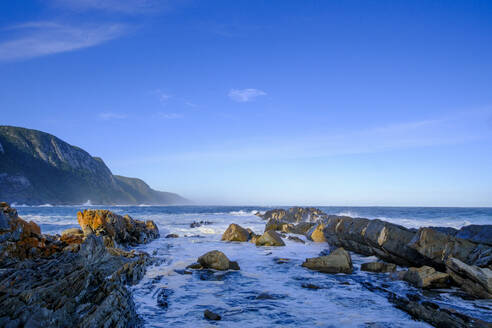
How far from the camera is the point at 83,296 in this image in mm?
4859

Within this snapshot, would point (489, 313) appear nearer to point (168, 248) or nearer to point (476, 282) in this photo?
point (476, 282)

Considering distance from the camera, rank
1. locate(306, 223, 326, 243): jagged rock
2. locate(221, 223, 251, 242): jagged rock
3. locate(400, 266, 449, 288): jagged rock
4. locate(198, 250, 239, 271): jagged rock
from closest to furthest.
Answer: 1. locate(400, 266, 449, 288): jagged rock
2. locate(198, 250, 239, 271): jagged rock
3. locate(306, 223, 326, 243): jagged rock
4. locate(221, 223, 251, 242): jagged rock

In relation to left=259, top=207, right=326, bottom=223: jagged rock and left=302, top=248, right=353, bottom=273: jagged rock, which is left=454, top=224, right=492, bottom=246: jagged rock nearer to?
left=302, top=248, right=353, bottom=273: jagged rock

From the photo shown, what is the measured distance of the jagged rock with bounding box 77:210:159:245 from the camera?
1545 cm

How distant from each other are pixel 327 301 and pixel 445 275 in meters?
4.09

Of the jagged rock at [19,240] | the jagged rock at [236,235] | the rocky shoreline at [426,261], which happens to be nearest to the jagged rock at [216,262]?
the rocky shoreline at [426,261]

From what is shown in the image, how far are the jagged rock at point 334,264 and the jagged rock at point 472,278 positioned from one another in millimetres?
3118

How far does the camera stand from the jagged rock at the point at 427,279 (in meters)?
8.34

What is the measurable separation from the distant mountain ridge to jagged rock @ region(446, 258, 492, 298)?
112 metres

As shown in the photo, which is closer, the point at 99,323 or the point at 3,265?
the point at 99,323

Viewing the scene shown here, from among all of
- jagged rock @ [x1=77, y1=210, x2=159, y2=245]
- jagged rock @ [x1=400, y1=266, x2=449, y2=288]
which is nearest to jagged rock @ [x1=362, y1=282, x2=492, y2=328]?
jagged rock @ [x1=400, y1=266, x2=449, y2=288]

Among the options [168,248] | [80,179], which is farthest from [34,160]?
[168,248]

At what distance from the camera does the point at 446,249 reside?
9.52m

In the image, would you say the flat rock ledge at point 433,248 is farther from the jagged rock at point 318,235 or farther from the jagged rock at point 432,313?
the jagged rock at point 318,235
